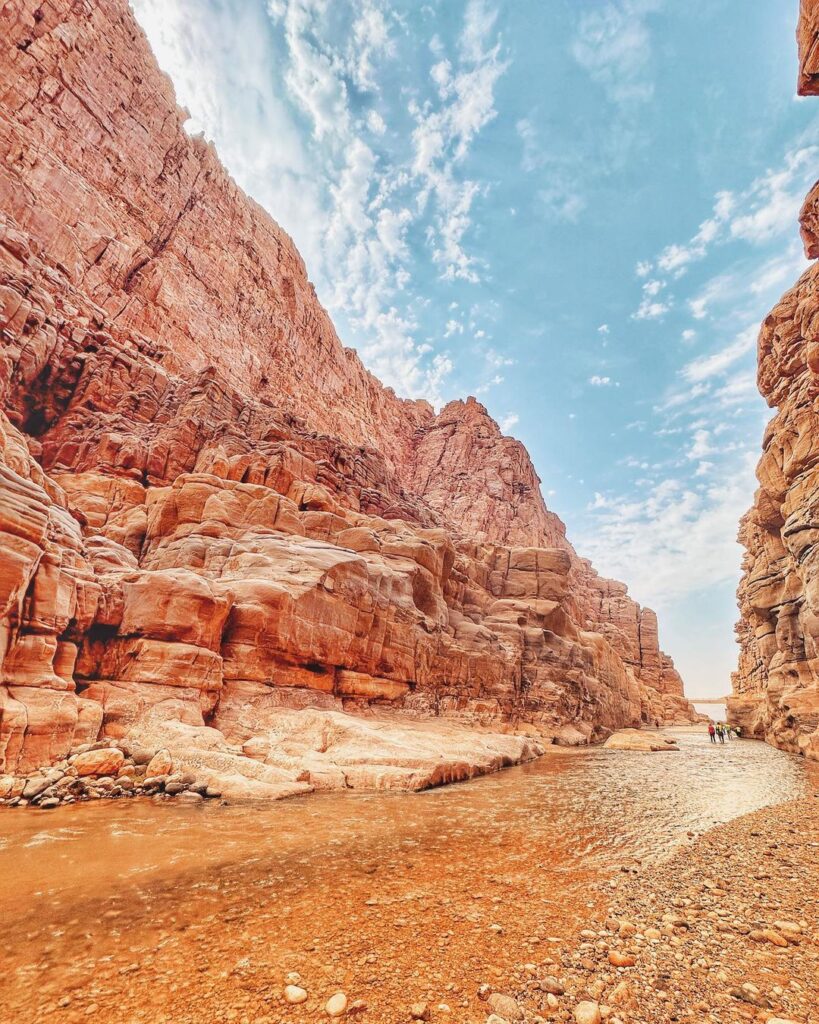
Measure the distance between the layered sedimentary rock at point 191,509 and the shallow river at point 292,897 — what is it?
6.05 metres

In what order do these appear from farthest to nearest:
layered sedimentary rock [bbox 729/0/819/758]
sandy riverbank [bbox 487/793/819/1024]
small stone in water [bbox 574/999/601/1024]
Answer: layered sedimentary rock [bbox 729/0/819/758] → sandy riverbank [bbox 487/793/819/1024] → small stone in water [bbox 574/999/601/1024]

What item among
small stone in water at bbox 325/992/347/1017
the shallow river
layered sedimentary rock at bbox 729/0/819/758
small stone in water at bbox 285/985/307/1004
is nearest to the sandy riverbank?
the shallow river

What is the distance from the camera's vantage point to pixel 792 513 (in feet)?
82.0

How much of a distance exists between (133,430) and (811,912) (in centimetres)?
5194

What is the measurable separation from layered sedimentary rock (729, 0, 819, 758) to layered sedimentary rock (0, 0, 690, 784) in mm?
15498

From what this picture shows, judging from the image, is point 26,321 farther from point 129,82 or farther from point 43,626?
point 129,82

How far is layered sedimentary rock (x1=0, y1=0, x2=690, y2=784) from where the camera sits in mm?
17250

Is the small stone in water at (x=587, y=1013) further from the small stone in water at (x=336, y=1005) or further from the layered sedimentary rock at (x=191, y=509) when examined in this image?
the layered sedimentary rock at (x=191, y=509)

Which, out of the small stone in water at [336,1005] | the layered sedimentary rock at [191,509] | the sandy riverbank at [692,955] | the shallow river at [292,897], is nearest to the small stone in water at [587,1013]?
the sandy riverbank at [692,955]

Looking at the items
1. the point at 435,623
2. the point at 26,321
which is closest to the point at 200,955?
the point at 435,623

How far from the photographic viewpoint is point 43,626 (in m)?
14.6

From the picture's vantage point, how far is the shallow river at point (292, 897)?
4.30m

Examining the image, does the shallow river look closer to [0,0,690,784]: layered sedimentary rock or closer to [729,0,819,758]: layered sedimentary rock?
[0,0,690,784]: layered sedimentary rock

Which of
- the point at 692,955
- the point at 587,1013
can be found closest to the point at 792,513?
the point at 692,955
